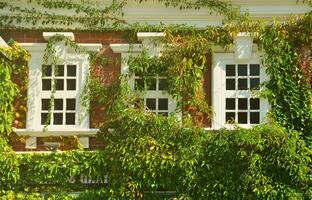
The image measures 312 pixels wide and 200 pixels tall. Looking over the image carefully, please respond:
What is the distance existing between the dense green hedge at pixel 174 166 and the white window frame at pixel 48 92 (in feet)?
3.46

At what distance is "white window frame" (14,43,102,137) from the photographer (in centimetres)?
1462

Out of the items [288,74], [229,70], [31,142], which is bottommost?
[31,142]

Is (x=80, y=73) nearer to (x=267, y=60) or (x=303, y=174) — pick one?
(x=267, y=60)

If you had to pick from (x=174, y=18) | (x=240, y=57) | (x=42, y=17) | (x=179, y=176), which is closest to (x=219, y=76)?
(x=240, y=57)

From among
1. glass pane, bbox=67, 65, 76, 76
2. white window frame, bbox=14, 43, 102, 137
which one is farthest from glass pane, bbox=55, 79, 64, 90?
glass pane, bbox=67, 65, 76, 76

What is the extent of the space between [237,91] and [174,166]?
2.43 m

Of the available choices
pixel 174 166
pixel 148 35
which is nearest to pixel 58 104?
pixel 148 35

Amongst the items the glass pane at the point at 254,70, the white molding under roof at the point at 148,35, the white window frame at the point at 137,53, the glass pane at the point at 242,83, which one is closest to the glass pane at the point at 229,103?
the glass pane at the point at 242,83

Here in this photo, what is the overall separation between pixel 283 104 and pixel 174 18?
2973 millimetres

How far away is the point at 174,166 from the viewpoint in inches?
519

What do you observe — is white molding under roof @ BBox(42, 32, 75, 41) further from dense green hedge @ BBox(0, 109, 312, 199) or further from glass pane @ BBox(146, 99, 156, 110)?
dense green hedge @ BBox(0, 109, 312, 199)

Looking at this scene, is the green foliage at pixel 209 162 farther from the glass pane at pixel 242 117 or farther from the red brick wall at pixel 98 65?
the red brick wall at pixel 98 65

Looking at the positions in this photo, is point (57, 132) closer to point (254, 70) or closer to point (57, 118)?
point (57, 118)

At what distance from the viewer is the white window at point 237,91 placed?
1453 cm
